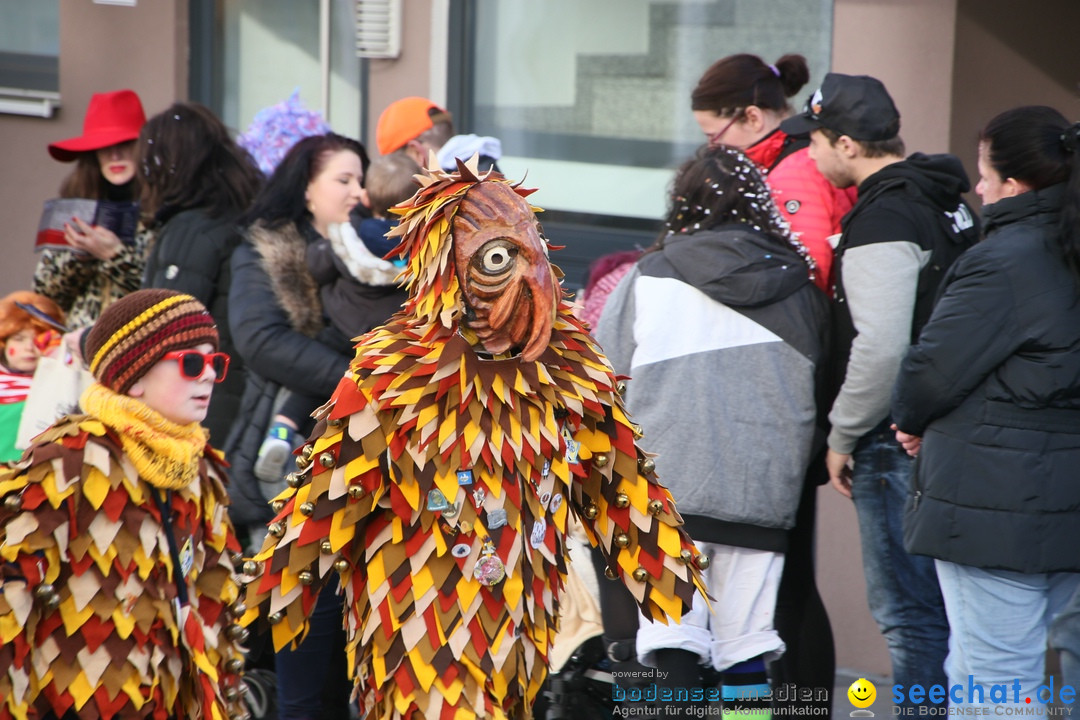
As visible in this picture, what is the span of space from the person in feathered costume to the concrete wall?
17.5ft

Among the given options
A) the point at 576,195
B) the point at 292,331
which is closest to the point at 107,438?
the point at 292,331

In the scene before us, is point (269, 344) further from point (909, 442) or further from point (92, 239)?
point (909, 442)

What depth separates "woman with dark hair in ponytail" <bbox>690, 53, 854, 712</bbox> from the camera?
3998mm

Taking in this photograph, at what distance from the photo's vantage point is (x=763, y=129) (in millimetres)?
4480

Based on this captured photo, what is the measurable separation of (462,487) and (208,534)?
77 cm

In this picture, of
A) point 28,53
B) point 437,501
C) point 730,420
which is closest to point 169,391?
point 437,501

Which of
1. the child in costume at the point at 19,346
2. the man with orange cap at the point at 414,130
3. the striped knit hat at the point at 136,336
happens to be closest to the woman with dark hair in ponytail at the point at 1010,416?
the striped knit hat at the point at 136,336

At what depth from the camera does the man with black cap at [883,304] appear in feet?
Result: 12.1

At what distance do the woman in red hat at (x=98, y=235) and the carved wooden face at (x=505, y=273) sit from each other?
272cm

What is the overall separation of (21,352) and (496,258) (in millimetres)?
2829

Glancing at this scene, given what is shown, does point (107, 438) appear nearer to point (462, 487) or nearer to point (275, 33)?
point (462, 487)

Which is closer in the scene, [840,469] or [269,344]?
[840,469]

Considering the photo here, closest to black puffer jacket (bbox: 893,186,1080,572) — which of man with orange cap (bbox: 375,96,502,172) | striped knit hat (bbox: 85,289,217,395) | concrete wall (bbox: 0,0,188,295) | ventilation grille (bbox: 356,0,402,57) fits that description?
striped knit hat (bbox: 85,289,217,395)

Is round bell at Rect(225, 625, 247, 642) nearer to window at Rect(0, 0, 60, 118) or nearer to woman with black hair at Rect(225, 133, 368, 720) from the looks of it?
woman with black hair at Rect(225, 133, 368, 720)
